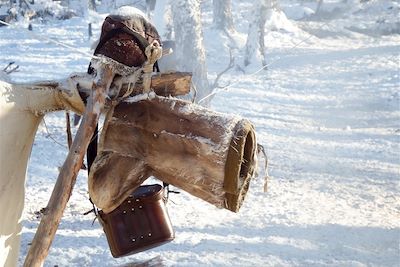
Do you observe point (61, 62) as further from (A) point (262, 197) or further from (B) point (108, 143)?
(B) point (108, 143)

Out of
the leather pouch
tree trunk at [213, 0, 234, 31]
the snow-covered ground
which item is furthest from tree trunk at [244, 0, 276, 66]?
the leather pouch

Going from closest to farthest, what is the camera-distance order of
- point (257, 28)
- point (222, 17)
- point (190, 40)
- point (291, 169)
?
point (291, 169) → point (190, 40) → point (257, 28) → point (222, 17)

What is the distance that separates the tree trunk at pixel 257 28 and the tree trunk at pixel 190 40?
5311 millimetres

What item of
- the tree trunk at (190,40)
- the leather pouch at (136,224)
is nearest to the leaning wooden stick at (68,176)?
the leather pouch at (136,224)

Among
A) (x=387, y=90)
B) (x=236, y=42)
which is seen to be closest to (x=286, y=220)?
(x=387, y=90)

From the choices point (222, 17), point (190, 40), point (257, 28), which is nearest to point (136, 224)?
point (190, 40)

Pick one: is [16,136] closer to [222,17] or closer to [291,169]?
[291,169]

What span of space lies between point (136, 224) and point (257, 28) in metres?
14.2

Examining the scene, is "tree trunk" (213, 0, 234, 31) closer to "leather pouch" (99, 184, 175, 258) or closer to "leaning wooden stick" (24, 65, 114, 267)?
"leather pouch" (99, 184, 175, 258)

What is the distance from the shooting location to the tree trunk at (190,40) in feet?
33.8

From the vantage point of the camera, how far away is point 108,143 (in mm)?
1944

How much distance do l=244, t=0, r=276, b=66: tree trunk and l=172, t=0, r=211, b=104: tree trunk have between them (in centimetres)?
531

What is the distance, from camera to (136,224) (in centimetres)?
230

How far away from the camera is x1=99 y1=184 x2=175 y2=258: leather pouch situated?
7.52ft
